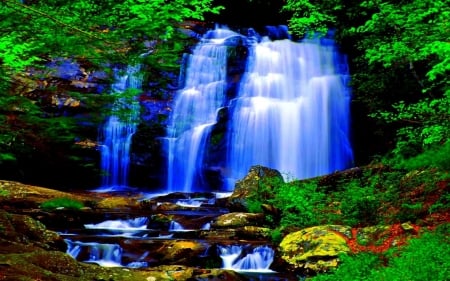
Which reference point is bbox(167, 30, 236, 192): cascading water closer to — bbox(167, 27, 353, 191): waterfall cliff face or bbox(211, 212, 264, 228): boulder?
bbox(167, 27, 353, 191): waterfall cliff face

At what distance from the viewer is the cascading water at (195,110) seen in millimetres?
20516

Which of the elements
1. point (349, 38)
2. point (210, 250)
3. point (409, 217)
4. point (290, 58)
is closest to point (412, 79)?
point (349, 38)

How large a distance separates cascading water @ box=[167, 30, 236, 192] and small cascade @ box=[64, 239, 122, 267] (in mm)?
9793

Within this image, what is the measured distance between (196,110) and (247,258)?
13.0 metres

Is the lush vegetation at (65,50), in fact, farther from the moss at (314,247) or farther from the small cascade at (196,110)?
the small cascade at (196,110)

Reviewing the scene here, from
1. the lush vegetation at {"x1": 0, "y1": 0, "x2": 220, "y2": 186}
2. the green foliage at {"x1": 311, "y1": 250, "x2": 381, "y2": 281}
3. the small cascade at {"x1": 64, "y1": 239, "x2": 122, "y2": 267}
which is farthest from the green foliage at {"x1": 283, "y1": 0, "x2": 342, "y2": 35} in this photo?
the lush vegetation at {"x1": 0, "y1": 0, "x2": 220, "y2": 186}

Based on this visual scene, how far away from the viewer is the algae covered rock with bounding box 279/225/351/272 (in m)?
8.30

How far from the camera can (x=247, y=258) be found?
943 centimetres

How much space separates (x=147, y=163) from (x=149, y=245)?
11.4 m

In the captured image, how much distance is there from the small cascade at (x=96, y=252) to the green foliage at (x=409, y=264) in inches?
177

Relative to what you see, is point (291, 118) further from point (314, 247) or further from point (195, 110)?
point (314, 247)

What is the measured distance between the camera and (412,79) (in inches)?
680

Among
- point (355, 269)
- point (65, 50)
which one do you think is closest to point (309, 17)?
point (355, 269)

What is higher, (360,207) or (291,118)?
(291,118)
